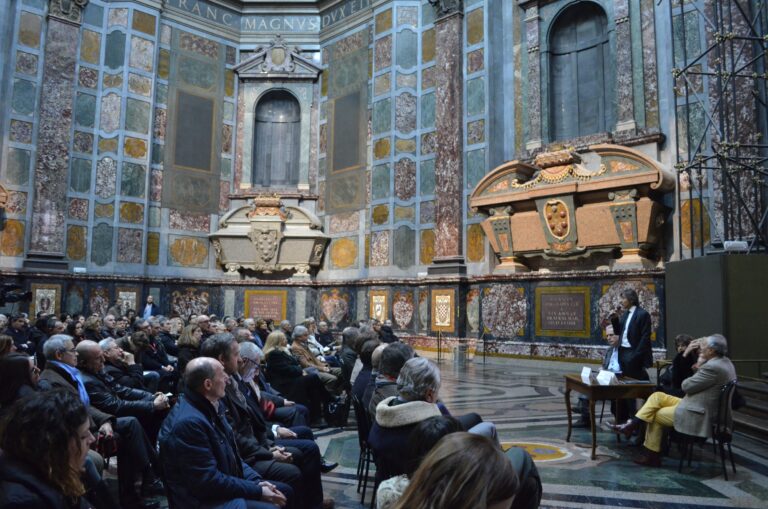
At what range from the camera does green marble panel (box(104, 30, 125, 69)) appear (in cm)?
1708

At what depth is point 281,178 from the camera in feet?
65.3

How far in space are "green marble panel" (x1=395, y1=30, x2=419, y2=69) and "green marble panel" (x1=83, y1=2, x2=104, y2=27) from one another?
328 inches

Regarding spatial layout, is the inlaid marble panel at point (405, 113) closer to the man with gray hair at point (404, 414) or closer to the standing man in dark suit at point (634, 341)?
the standing man in dark suit at point (634, 341)

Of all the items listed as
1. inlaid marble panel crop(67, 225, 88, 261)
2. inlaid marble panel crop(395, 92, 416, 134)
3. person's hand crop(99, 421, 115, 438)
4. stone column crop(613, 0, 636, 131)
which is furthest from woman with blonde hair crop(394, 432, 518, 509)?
inlaid marble panel crop(67, 225, 88, 261)

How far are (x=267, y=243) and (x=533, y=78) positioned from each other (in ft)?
29.1

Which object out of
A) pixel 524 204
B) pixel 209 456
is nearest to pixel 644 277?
pixel 524 204

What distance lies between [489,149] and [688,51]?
475 centimetres

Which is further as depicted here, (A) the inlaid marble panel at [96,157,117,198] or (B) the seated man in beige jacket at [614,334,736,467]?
(A) the inlaid marble panel at [96,157,117,198]

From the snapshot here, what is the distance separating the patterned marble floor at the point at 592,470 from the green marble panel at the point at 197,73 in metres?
14.3

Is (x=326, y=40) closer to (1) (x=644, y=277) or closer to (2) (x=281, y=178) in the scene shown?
(2) (x=281, y=178)

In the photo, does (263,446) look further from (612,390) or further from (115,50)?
(115,50)

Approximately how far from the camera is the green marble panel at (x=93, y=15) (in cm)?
1680

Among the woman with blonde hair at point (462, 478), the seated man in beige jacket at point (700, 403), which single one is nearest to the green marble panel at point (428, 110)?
the seated man in beige jacket at point (700, 403)

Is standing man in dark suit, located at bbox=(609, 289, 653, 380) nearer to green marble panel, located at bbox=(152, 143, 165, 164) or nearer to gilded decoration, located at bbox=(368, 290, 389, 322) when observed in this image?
gilded decoration, located at bbox=(368, 290, 389, 322)
